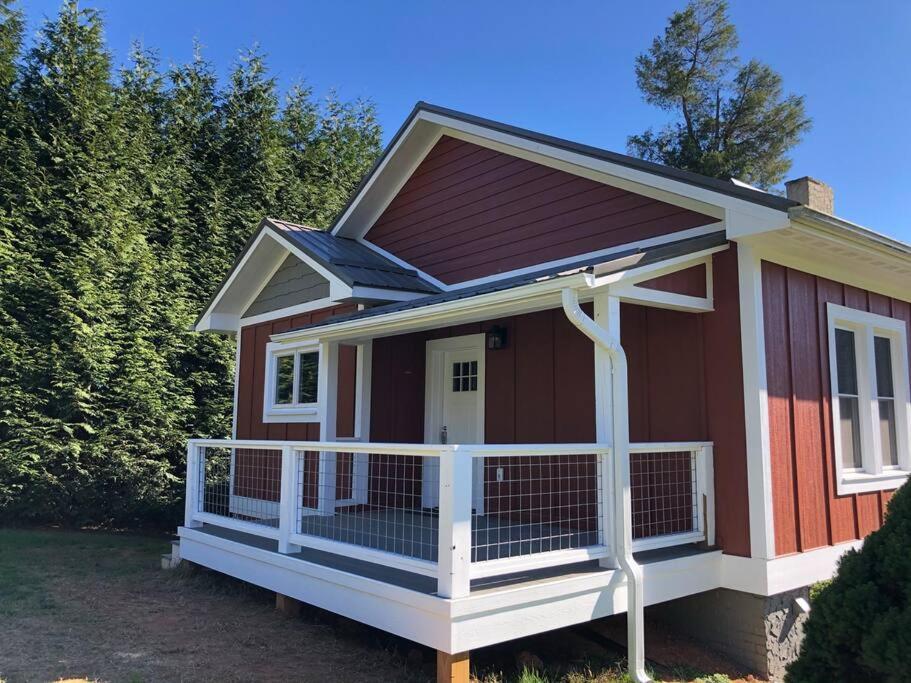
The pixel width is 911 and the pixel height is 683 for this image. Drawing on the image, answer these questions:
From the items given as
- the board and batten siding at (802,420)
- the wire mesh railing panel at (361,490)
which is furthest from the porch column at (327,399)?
the board and batten siding at (802,420)

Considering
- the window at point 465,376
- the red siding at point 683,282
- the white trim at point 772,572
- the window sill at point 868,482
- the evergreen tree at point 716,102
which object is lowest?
the white trim at point 772,572

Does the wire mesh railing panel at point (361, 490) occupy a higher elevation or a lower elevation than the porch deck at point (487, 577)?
higher

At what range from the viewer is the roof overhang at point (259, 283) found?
304 inches

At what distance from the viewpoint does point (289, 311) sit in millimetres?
9297

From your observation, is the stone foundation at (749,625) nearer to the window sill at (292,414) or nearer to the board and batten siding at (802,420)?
the board and batten siding at (802,420)

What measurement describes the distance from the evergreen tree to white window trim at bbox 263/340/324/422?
15002 mm

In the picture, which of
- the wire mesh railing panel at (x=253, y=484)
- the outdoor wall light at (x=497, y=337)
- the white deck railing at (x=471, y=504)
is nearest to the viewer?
the white deck railing at (x=471, y=504)

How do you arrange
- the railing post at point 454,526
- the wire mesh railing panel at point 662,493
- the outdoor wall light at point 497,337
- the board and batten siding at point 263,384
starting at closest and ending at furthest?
the railing post at point 454,526 → the wire mesh railing panel at point 662,493 → the outdoor wall light at point 497,337 → the board and batten siding at point 263,384

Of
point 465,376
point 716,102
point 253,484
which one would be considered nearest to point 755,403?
point 465,376

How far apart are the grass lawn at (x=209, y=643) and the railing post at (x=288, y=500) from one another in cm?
72

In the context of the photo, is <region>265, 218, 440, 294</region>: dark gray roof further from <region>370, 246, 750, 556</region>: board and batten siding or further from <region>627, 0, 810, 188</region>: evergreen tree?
<region>627, 0, 810, 188</region>: evergreen tree

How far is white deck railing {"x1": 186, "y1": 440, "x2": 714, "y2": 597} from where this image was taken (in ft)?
14.1

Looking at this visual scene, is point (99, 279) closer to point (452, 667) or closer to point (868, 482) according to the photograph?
point (452, 667)

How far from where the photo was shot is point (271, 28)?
49.2 ft
